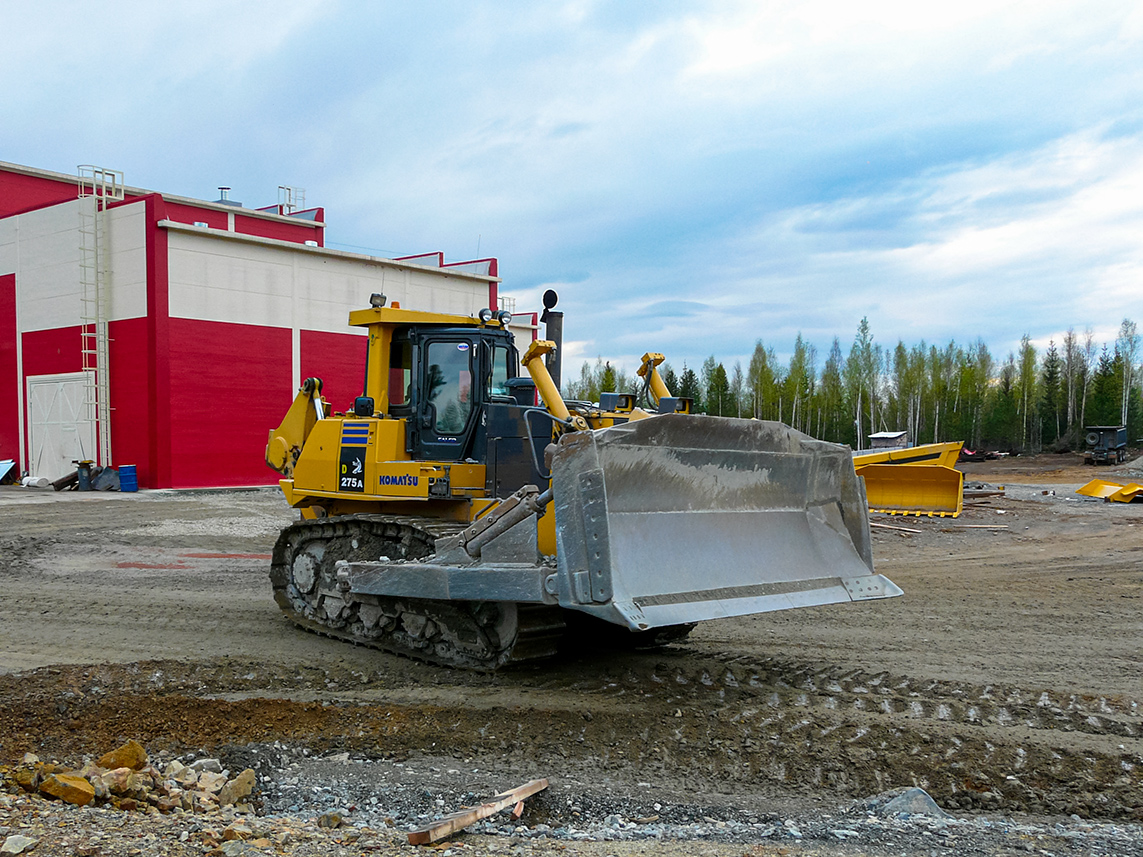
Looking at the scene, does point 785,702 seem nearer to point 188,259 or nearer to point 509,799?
point 509,799

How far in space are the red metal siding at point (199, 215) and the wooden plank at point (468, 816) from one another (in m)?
27.8

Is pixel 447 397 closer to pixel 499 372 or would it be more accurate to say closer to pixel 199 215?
pixel 499 372

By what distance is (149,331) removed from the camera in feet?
73.8

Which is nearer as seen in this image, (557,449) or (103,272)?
(557,449)

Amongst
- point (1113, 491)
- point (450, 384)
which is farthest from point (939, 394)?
point (450, 384)

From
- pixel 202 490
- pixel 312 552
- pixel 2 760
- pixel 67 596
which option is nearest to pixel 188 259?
pixel 202 490

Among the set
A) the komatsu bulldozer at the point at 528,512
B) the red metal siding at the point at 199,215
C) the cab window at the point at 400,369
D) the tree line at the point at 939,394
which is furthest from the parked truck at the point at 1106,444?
the cab window at the point at 400,369

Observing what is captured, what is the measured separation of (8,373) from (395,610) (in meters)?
24.8

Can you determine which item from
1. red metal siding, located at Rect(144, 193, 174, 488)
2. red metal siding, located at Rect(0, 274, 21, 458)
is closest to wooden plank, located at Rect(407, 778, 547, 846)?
red metal siding, located at Rect(144, 193, 174, 488)

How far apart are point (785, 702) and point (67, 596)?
24.6 feet

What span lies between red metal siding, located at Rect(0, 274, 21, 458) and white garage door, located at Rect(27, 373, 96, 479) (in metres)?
0.89

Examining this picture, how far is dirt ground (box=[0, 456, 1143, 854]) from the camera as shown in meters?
4.52

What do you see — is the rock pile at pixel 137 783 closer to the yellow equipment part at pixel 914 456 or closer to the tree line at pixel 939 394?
the yellow equipment part at pixel 914 456

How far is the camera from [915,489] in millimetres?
17203
